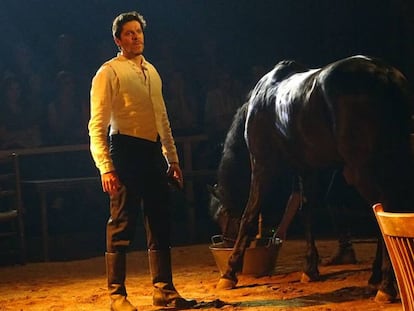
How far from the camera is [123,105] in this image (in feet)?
14.7

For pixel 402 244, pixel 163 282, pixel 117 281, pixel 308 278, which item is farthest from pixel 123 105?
pixel 402 244

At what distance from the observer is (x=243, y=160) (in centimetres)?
629

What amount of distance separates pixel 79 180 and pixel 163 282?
340 centimetres

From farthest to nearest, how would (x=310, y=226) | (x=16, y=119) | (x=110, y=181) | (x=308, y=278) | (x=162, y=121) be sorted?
(x=16, y=119), (x=310, y=226), (x=308, y=278), (x=162, y=121), (x=110, y=181)

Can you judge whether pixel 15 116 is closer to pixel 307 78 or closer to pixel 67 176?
pixel 67 176

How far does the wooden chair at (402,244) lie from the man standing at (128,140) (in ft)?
7.66

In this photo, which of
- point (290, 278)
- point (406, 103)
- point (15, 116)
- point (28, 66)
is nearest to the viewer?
point (406, 103)

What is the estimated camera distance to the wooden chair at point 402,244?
2.09m

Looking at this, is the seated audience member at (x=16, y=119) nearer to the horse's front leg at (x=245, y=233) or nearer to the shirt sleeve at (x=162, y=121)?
the horse's front leg at (x=245, y=233)

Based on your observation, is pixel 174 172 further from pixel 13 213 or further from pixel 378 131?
pixel 13 213

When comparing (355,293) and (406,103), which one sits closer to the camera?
(406,103)

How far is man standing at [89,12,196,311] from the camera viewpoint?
4.42 metres

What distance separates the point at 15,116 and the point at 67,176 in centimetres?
91

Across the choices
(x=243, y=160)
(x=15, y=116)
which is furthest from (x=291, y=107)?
(x=15, y=116)
